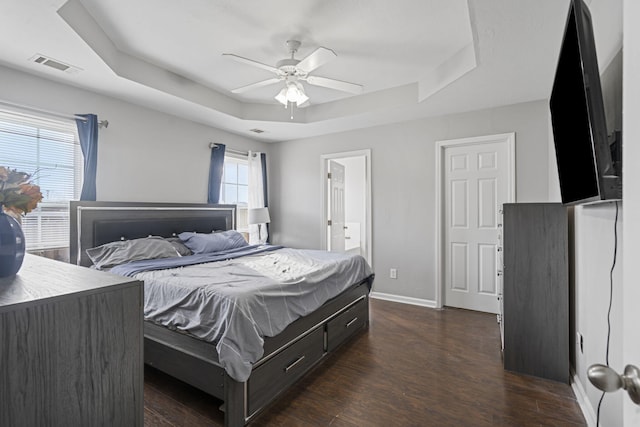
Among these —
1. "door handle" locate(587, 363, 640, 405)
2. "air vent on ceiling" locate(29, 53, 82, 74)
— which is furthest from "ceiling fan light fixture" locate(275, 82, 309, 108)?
"door handle" locate(587, 363, 640, 405)

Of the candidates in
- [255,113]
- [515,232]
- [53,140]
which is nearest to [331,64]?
[255,113]

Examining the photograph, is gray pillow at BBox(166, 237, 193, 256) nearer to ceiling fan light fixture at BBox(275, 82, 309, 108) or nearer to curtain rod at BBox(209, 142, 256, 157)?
curtain rod at BBox(209, 142, 256, 157)

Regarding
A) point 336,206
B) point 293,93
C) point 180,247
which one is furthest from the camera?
point 336,206

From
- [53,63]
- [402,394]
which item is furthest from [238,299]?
[53,63]

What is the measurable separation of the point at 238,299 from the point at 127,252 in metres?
1.81

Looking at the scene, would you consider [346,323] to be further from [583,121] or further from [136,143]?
[136,143]

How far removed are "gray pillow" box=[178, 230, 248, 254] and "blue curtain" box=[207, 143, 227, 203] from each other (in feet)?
2.45

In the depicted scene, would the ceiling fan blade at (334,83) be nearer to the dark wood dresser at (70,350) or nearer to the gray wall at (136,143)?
the gray wall at (136,143)

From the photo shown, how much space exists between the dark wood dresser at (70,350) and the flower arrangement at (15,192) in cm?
24

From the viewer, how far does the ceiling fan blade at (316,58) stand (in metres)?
2.25

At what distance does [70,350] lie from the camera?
0.90 metres

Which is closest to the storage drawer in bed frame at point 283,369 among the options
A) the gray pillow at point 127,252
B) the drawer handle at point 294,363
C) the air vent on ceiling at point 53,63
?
the drawer handle at point 294,363

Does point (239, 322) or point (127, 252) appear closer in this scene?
point (239, 322)

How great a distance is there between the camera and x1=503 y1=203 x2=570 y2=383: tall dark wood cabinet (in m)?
2.34
